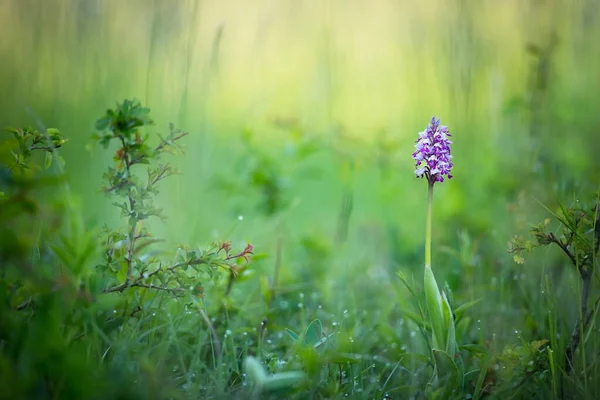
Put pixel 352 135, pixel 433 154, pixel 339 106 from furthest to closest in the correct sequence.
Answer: pixel 339 106 → pixel 352 135 → pixel 433 154

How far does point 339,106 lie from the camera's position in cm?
327

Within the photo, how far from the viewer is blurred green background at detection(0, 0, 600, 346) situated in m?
2.13

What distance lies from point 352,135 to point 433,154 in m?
1.26

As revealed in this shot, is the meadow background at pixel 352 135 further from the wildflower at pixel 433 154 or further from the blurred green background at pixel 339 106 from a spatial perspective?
the wildflower at pixel 433 154

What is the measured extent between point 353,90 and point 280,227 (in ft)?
4.84

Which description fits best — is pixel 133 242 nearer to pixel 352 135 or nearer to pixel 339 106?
pixel 352 135

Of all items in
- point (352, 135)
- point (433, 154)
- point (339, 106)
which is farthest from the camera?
point (339, 106)

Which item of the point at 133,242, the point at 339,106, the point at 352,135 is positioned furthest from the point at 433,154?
the point at 339,106

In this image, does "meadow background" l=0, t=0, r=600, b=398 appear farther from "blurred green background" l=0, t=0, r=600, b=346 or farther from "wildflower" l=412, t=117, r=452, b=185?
"wildflower" l=412, t=117, r=452, b=185

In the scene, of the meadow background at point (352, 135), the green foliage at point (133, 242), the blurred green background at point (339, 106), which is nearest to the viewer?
the green foliage at point (133, 242)

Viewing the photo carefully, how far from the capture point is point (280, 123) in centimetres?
247

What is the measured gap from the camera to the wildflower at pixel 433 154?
1391 mm

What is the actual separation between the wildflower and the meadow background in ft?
1.60

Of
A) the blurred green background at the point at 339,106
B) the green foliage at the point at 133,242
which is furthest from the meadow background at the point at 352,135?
the green foliage at the point at 133,242
